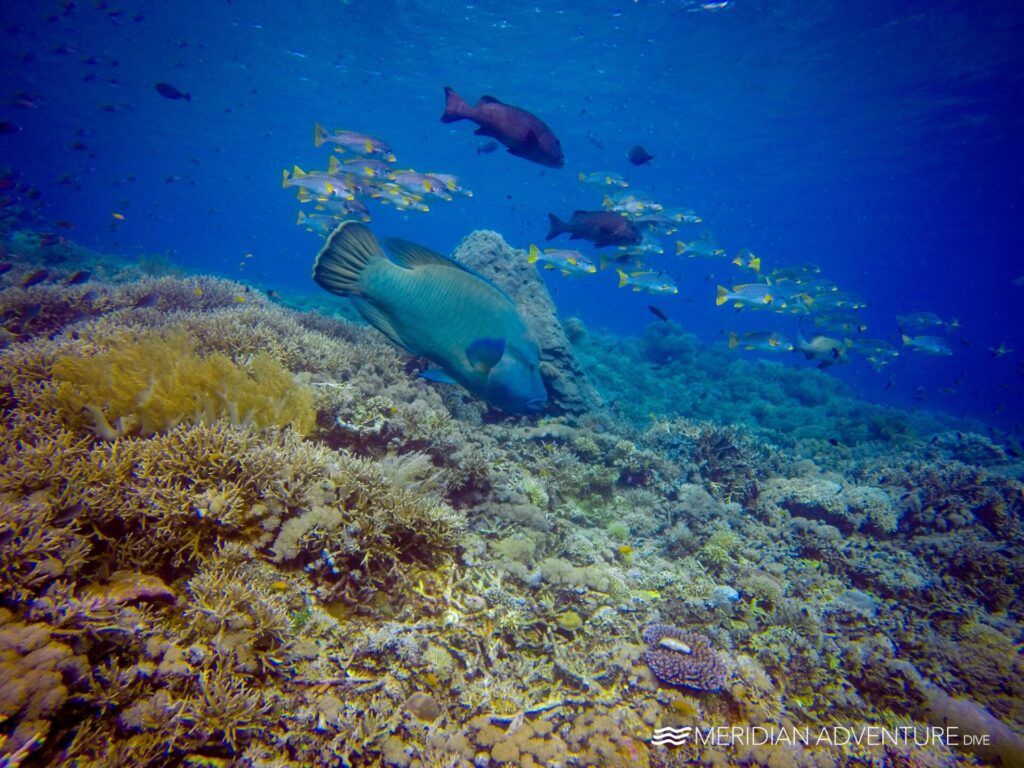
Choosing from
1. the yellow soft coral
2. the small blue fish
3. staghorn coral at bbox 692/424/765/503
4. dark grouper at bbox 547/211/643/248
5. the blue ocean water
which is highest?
the blue ocean water

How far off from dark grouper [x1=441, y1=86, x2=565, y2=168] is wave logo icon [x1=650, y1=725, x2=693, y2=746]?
5.00 meters

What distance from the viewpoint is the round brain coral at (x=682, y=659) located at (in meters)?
3.10

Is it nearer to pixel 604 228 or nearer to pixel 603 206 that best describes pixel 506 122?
pixel 604 228

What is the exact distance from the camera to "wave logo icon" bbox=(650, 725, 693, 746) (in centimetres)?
276

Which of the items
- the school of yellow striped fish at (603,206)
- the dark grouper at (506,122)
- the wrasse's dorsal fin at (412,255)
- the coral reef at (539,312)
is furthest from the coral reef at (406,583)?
Answer: the school of yellow striped fish at (603,206)

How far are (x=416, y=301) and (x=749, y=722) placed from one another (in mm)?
3942

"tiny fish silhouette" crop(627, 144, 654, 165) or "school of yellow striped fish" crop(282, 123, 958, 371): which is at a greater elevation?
"tiny fish silhouette" crop(627, 144, 654, 165)

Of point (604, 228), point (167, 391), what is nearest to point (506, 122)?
point (604, 228)

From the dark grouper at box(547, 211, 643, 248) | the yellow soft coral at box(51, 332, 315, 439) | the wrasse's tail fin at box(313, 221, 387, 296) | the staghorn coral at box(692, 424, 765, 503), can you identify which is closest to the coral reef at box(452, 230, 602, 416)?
the dark grouper at box(547, 211, 643, 248)

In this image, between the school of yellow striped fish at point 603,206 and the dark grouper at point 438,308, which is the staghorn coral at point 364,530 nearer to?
the dark grouper at point 438,308

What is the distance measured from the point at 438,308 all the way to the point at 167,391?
228 centimetres

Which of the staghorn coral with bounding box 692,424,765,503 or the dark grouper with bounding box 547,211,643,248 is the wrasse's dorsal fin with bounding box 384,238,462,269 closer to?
the dark grouper with bounding box 547,211,643,248

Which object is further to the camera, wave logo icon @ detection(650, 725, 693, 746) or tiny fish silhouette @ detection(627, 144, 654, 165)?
tiny fish silhouette @ detection(627, 144, 654, 165)

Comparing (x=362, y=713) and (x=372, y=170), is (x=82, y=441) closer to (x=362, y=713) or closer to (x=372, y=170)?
(x=362, y=713)
